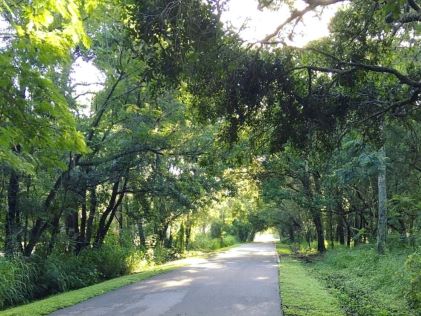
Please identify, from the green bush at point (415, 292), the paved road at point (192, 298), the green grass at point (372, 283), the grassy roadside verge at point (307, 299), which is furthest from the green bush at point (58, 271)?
the green bush at point (415, 292)

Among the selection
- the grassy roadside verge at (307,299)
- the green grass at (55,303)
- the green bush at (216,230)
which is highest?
the green bush at (216,230)

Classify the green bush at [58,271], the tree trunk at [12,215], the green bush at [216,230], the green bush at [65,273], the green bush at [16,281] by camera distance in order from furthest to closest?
→ the green bush at [216,230] < the tree trunk at [12,215] < the green bush at [65,273] < the green bush at [58,271] < the green bush at [16,281]

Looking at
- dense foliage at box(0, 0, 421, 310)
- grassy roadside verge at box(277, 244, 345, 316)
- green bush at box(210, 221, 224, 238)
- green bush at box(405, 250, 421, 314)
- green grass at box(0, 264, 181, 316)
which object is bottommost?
grassy roadside verge at box(277, 244, 345, 316)

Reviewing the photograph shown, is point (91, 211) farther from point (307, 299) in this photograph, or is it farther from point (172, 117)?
point (307, 299)

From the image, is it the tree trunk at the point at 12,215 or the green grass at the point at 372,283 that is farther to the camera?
the tree trunk at the point at 12,215

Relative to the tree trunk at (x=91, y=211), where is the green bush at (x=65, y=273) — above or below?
below

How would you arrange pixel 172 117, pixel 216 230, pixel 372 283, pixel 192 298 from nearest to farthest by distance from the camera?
pixel 192 298 → pixel 372 283 → pixel 172 117 → pixel 216 230

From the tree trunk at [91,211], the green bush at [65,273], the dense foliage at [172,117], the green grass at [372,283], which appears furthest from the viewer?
the tree trunk at [91,211]

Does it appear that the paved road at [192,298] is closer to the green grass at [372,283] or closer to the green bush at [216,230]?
the green grass at [372,283]

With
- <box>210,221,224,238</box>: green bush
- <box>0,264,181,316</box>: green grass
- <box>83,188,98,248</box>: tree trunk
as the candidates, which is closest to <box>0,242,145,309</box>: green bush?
<box>0,264,181,316</box>: green grass

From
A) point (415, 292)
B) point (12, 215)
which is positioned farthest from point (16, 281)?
point (415, 292)

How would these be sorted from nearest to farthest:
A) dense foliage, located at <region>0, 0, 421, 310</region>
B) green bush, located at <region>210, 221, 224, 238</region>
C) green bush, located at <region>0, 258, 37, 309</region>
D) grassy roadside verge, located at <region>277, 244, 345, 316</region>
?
1. dense foliage, located at <region>0, 0, 421, 310</region>
2. grassy roadside verge, located at <region>277, 244, 345, 316</region>
3. green bush, located at <region>0, 258, 37, 309</region>
4. green bush, located at <region>210, 221, 224, 238</region>

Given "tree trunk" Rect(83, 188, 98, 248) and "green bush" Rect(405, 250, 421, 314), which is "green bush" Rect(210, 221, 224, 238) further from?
"green bush" Rect(405, 250, 421, 314)

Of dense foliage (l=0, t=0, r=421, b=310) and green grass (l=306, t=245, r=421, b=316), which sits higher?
dense foliage (l=0, t=0, r=421, b=310)
